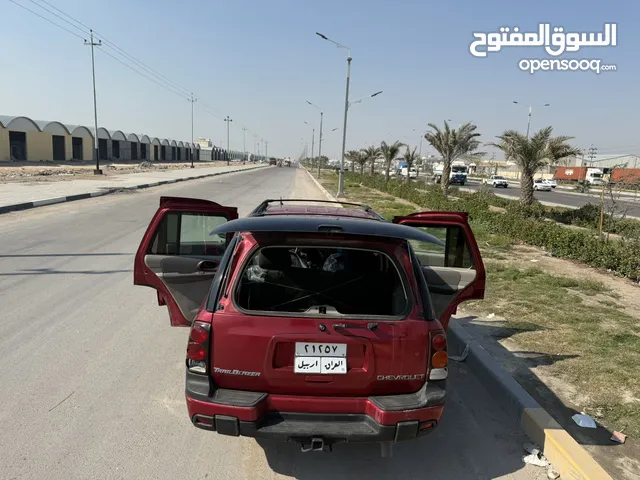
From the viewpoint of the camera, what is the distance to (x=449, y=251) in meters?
4.76

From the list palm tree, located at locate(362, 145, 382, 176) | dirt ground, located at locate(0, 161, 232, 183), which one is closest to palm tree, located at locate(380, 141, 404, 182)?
palm tree, located at locate(362, 145, 382, 176)

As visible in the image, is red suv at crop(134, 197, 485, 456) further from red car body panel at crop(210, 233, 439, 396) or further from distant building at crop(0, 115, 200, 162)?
distant building at crop(0, 115, 200, 162)

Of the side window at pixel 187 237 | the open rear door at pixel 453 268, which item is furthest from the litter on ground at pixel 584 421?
the side window at pixel 187 237

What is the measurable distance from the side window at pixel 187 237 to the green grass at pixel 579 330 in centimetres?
349

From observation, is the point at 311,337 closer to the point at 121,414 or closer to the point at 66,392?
the point at 121,414

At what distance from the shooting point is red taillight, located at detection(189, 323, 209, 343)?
2.66 m

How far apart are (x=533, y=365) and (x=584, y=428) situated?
1097 millimetres

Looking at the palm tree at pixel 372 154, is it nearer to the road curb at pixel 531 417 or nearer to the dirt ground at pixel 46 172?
the dirt ground at pixel 46 172

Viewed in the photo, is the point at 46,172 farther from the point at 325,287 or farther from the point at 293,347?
the point at 293,347

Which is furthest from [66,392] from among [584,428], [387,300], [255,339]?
[584,428]

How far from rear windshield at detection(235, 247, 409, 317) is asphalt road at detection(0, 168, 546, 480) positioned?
1030 mm

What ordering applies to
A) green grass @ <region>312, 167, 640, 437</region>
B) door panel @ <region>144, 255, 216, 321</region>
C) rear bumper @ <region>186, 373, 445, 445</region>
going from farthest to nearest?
door panel @ <region>144, 255, 216, 321</region>, green grass @ <region>312, 167, 640, 437</region>, rear bumper @ <region>186, 373, 445, 445</region>

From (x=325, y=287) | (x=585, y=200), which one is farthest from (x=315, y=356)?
(x=585, y=200)

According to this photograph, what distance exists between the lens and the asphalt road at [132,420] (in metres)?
2.97
